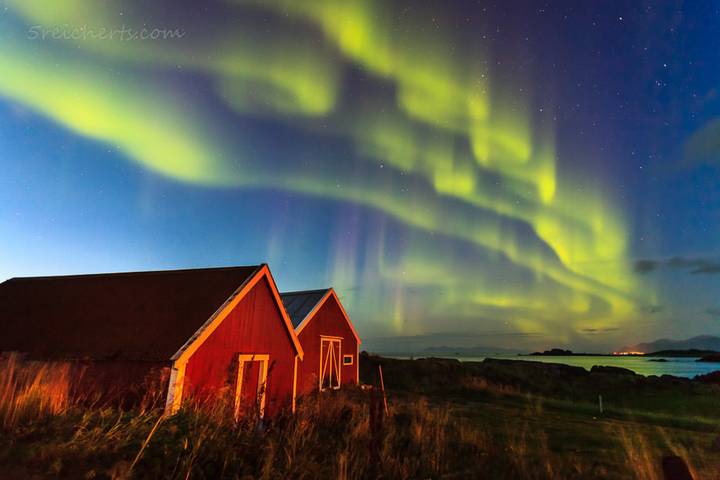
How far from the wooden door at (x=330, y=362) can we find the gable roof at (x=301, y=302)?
2.14 metres

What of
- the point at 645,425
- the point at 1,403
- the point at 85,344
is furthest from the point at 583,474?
the point at 85,344

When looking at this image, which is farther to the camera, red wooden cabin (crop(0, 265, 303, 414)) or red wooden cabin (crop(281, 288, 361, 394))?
red wooden cabin (crop(281, 288, 361, 394))

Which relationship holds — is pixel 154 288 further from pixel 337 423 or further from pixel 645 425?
pixel 645 425

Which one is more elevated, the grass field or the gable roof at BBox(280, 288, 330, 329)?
the gable roof at BBox(280, 288, 330, 329)

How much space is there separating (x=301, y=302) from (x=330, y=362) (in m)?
Result: 4.03

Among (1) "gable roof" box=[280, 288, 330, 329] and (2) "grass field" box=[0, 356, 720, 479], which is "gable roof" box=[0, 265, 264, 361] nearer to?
(2) "grass field" box=[0, 356, 720, 479]

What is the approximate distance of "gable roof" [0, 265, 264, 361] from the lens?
11609mm

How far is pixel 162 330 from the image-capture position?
38.9ft

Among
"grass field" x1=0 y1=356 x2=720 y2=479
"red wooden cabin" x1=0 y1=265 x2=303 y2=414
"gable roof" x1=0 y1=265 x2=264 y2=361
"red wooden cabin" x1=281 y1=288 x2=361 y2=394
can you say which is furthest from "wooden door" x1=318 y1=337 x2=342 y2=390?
"gable roof" x1=0 y1=265 x2=264 y2=361

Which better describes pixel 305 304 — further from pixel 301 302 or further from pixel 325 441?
pixel 325 441

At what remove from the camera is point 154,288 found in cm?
1424

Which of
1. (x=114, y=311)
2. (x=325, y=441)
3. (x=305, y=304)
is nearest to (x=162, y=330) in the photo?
(x=114, y=311)

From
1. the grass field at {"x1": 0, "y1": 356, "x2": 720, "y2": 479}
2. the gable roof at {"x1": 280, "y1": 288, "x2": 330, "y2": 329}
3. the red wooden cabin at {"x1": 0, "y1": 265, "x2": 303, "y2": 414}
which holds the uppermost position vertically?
the gable roof at {"x1": 280, "y1": 288, "x2": 330, "y2": 329}

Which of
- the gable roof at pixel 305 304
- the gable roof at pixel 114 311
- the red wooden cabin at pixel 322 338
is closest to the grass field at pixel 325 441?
the gable roof at pixel 114 311
